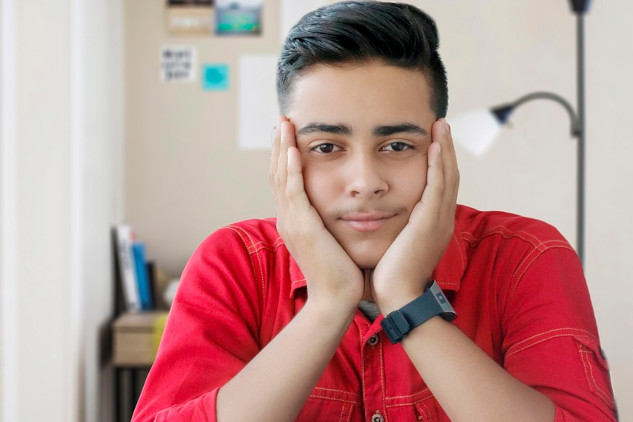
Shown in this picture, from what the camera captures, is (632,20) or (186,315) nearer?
(186,315)

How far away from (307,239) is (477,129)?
2.24 feet

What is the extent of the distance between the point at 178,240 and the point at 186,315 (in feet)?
5.84

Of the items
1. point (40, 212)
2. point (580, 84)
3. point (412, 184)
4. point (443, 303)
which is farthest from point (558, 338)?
point (40, 212)

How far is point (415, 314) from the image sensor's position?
83 cm

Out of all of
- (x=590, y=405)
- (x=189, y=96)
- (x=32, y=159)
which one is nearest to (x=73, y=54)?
(x=32, y=159)

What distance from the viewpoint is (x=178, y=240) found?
264cm

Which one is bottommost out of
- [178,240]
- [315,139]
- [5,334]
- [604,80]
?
[5,334]

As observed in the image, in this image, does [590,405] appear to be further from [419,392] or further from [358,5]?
[358,5]

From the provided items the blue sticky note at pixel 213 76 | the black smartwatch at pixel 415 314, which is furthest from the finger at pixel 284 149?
the blue sticky note at pixel 213 76

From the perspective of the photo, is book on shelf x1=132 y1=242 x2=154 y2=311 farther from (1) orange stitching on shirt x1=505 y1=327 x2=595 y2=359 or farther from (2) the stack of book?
(1) orange stitching on shirt x1=505 y1=327 x2=595 y2=359

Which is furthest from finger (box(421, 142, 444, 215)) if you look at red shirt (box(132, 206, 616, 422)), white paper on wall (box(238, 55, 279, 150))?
white paper on wall (box(238, 55, 279, 150))

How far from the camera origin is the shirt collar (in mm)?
938

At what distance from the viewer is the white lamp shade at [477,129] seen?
4.50ft

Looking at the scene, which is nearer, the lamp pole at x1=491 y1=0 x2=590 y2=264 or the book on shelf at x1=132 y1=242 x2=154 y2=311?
the lamp pole at x1=491 y1=0 x2=590 y2=264
